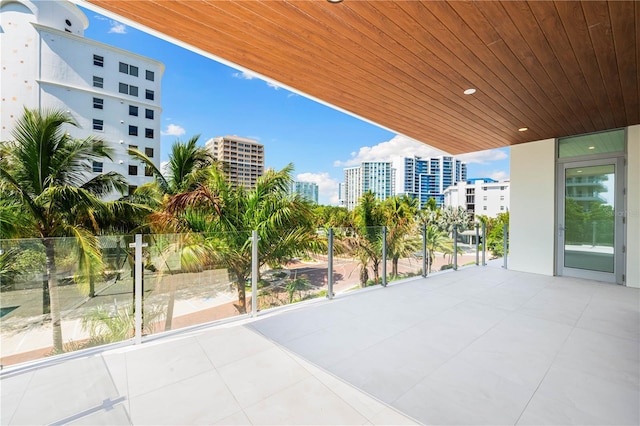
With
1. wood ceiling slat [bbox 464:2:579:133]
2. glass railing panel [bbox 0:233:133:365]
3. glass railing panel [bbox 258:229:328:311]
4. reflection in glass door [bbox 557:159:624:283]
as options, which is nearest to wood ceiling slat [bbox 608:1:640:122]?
wood ceiling slat [bbox 464:2:579:133]

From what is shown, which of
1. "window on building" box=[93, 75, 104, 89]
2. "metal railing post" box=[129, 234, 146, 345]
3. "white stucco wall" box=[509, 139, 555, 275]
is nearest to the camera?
"metal railing post" box=[129, 234, 146, 345]

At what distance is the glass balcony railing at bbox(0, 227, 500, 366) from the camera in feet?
8.22

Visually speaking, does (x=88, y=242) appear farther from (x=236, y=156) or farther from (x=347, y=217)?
(x=236, y=156)

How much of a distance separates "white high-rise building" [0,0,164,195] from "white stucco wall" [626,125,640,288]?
26720 millimetres

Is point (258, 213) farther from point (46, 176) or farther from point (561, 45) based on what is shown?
point (561, 45)

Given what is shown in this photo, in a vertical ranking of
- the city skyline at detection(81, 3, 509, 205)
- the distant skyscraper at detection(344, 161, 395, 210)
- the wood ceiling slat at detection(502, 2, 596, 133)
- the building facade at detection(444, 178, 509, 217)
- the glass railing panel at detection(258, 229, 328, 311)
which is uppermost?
the city skyline at detection(81, 3, 509, 205)

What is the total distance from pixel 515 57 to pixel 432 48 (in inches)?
36.2

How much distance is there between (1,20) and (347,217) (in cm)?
3064

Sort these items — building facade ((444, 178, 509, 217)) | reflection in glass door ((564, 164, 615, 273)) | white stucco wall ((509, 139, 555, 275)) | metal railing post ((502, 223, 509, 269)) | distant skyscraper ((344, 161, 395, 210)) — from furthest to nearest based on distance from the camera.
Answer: distant skyscraper ((344, 161, 395, 210)), building facade ((444, 178, 509, 217)), metal railing post ((502, 223, 509, 269)), white stucco wall ((509, 139, 555, 275)), reflection in glass door ((564, 164, 615, 273))

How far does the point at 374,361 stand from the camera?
246cm

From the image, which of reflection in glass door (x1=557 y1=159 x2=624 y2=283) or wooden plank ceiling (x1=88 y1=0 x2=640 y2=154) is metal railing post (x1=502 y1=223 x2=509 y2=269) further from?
wooden plank ceiling (x1=88 y1=0 x2=640 y2=154)

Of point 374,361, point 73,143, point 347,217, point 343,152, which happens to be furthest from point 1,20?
point 343,152

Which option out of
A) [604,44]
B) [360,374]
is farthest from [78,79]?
[604,44]

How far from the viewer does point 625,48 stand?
282 cm
